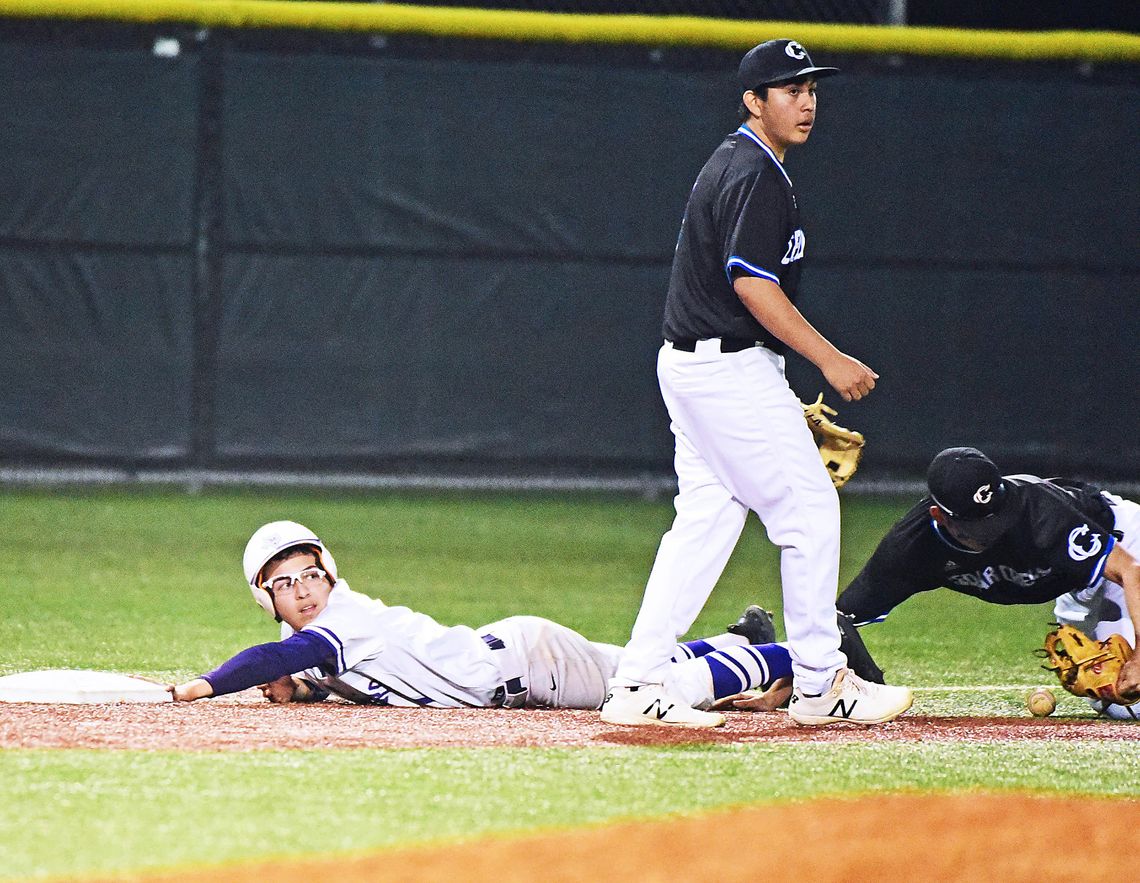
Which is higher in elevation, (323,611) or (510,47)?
(510,47)

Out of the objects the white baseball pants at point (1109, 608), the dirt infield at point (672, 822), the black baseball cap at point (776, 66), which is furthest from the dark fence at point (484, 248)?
the black baseball cap at point (776, 66)

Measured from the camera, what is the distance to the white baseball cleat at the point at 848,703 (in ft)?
15.6

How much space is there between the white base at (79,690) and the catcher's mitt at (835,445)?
200cm

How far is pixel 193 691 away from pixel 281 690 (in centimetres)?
53

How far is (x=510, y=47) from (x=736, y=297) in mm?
7585

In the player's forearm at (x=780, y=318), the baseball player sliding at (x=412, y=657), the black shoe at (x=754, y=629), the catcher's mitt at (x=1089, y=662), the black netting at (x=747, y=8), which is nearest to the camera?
the player's forearm at (x=780, y=318)

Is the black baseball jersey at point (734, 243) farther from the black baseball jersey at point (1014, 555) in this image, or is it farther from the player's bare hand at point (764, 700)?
the player's bare hand at point (764, 700)

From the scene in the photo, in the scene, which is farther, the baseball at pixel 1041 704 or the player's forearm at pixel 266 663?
the baseball at pixel 1041 704

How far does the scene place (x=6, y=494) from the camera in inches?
444

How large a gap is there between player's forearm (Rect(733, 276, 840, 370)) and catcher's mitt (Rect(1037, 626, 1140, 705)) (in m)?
1.27

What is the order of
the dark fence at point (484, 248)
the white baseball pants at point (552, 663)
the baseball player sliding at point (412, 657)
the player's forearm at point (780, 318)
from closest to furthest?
the player's forearm at point (780, 318) → the baseball player sliding at point (412, 657) → the white baseball pants at point (552, 663) → the dark fence at point (484, 248)

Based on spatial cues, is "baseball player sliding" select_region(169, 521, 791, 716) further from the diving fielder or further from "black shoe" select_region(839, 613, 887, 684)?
the diving fielder

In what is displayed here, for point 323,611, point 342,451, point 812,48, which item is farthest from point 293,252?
point 323,611

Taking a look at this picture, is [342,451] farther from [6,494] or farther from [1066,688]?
[1066,688]
